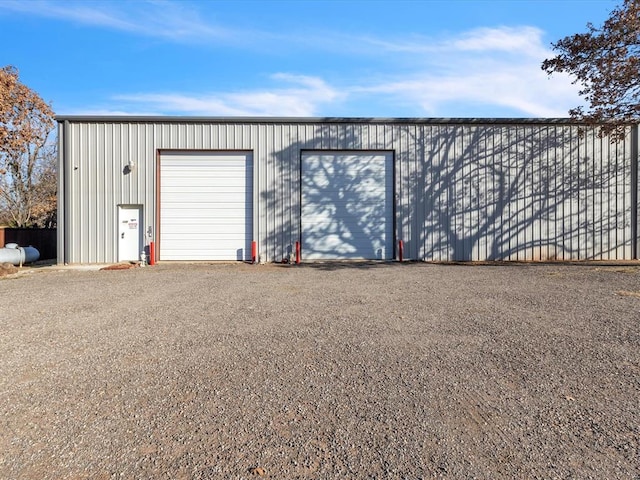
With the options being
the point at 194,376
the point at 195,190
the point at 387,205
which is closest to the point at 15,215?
the point at 195,190

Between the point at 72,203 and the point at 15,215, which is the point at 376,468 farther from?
the point at 15,215

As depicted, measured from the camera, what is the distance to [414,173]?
17.2m

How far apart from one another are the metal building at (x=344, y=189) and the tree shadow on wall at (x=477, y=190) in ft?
0.14

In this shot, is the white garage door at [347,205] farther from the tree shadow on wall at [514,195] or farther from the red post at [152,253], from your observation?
the red post at [152,253]

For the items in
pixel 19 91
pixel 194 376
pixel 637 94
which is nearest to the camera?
pixel 194 376

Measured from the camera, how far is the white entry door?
16.7 meters

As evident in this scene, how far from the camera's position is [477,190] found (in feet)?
A: 56.7

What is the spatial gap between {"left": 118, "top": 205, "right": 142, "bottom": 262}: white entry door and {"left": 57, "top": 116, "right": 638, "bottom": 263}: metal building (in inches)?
1.6

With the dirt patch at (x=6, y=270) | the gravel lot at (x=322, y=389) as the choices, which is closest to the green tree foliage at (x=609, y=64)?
the gravel lot at (x=322, y=389)

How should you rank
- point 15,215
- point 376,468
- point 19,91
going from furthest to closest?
point 15,215
point 19,91
point 376,468

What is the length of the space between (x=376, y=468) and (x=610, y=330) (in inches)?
194

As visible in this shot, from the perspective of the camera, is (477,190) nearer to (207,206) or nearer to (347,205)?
(347,205)

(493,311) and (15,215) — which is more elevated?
(15,215)

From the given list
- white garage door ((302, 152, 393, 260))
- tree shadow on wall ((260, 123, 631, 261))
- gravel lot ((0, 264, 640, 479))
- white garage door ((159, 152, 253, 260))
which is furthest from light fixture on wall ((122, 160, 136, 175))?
gravel lot ((0, 264, 640, 479))
